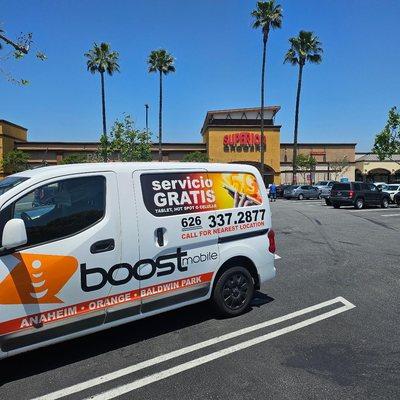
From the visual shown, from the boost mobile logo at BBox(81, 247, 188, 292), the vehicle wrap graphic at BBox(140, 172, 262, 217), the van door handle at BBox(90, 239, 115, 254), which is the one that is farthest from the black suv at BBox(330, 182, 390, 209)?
the van door handle at BBox(90, 239, 115, 254)

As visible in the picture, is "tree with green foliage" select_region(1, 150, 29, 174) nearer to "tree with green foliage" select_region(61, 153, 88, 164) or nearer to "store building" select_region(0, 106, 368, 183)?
"store building" select_region(0, 106, 368, 183)

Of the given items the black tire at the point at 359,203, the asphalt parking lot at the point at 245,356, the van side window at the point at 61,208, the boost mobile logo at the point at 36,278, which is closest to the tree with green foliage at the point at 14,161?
the black tire at the point at 359,203

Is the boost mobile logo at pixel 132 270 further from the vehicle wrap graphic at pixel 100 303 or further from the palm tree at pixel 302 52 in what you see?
the palm tree at pixel 302 52

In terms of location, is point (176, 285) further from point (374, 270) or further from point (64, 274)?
point (374, 270)

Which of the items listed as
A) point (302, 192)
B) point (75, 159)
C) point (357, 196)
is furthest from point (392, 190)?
point (75, 159)

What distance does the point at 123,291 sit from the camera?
4418mm

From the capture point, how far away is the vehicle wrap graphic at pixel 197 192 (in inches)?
186

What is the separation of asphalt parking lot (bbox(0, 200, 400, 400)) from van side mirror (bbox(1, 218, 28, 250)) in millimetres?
1297

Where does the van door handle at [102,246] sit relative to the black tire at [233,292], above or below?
above

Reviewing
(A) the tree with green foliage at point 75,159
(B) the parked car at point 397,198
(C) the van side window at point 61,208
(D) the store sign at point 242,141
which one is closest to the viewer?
(C) the van side window at point 61,208

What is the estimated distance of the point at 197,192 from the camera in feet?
16.7

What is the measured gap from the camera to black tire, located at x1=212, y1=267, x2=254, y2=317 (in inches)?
211

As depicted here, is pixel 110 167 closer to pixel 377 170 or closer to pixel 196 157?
pixel 196 157

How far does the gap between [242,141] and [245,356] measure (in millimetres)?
58438
